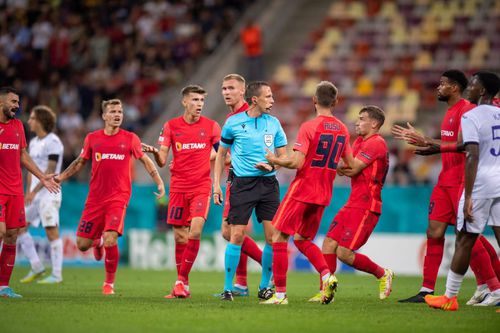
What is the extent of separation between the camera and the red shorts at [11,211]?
1229 cm

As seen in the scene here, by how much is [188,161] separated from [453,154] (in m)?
3.58

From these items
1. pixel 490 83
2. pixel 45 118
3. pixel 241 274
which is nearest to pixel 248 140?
pixel 241 274

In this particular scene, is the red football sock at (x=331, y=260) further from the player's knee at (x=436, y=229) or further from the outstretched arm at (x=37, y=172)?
the outstretched arm at (x=37, y=172)

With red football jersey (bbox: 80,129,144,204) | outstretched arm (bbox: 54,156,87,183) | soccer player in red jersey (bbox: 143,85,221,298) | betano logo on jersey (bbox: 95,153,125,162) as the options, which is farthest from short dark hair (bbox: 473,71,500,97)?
outstretched arm (bbox: 54,156,87,183)

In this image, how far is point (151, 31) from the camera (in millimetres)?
29438

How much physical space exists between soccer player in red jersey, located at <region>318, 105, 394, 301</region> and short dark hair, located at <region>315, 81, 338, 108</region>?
3.89 feet

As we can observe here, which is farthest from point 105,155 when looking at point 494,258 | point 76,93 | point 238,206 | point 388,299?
point 76,93

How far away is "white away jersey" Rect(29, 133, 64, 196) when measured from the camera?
1583 cm

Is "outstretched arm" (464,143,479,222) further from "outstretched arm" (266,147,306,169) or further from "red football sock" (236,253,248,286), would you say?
"red football sock" (236,253,248,286)

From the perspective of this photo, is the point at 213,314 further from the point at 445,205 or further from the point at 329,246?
the point at 445,205

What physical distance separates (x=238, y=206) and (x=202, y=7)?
1882 centimetres

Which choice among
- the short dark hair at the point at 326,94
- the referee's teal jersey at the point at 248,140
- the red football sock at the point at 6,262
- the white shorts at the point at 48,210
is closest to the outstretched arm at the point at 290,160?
the short dark hair at the point at 326,94

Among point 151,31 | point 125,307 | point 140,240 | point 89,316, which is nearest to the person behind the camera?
point 89,316

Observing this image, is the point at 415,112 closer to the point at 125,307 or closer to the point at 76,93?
the point at 76,93
